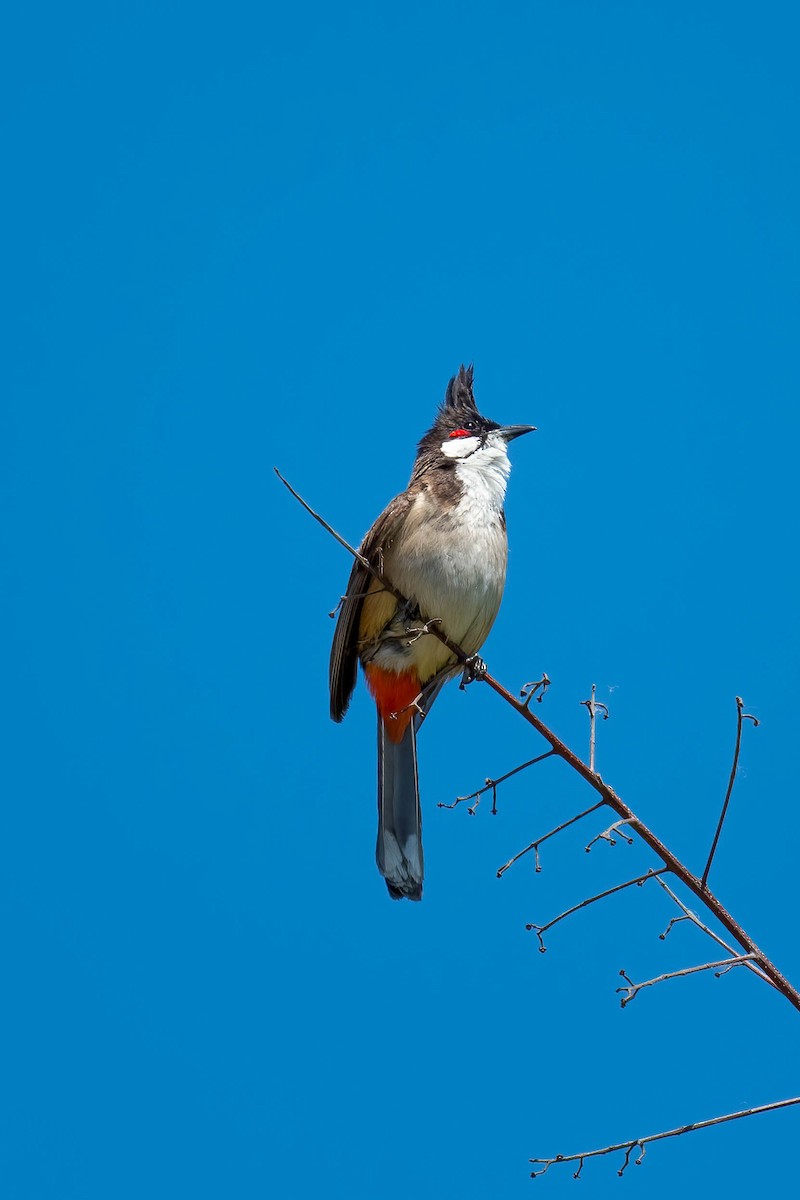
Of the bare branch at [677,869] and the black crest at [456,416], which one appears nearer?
the bare branch at [677,869]

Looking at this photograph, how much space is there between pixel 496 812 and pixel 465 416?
91.9 inches

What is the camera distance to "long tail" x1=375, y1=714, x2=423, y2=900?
12.6 feet

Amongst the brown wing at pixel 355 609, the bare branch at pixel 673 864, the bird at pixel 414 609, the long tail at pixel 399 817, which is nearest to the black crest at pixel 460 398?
the bird at pixel 414 609

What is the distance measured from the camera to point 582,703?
257 centimetres

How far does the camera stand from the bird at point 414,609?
3912mm

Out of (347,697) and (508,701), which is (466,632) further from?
(508,701)

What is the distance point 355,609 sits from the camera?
4105 millimetres

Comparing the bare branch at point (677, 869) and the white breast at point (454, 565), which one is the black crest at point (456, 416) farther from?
the bare branch at point (677, 869)

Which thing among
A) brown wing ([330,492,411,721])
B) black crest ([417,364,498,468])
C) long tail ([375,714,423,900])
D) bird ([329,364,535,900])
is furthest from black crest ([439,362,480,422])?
long tail ([375,714,423,900])

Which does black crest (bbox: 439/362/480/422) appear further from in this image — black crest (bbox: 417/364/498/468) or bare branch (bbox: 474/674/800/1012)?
bare branch (bbox: 474/674/800/1012)

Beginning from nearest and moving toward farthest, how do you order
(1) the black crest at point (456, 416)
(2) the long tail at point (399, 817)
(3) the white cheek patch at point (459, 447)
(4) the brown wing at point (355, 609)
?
(2) the long tail at point (399, 817) < (4) the brown wing at point (355, 609) < (3) the white cheek patch at point (459, 447) < (1) the black crest at point (456, 416)

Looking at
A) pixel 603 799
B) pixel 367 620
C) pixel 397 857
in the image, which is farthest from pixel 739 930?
pixel 367 620

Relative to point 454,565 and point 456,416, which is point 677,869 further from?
point 456,416

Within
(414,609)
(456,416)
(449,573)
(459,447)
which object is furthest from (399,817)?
(456,416)
